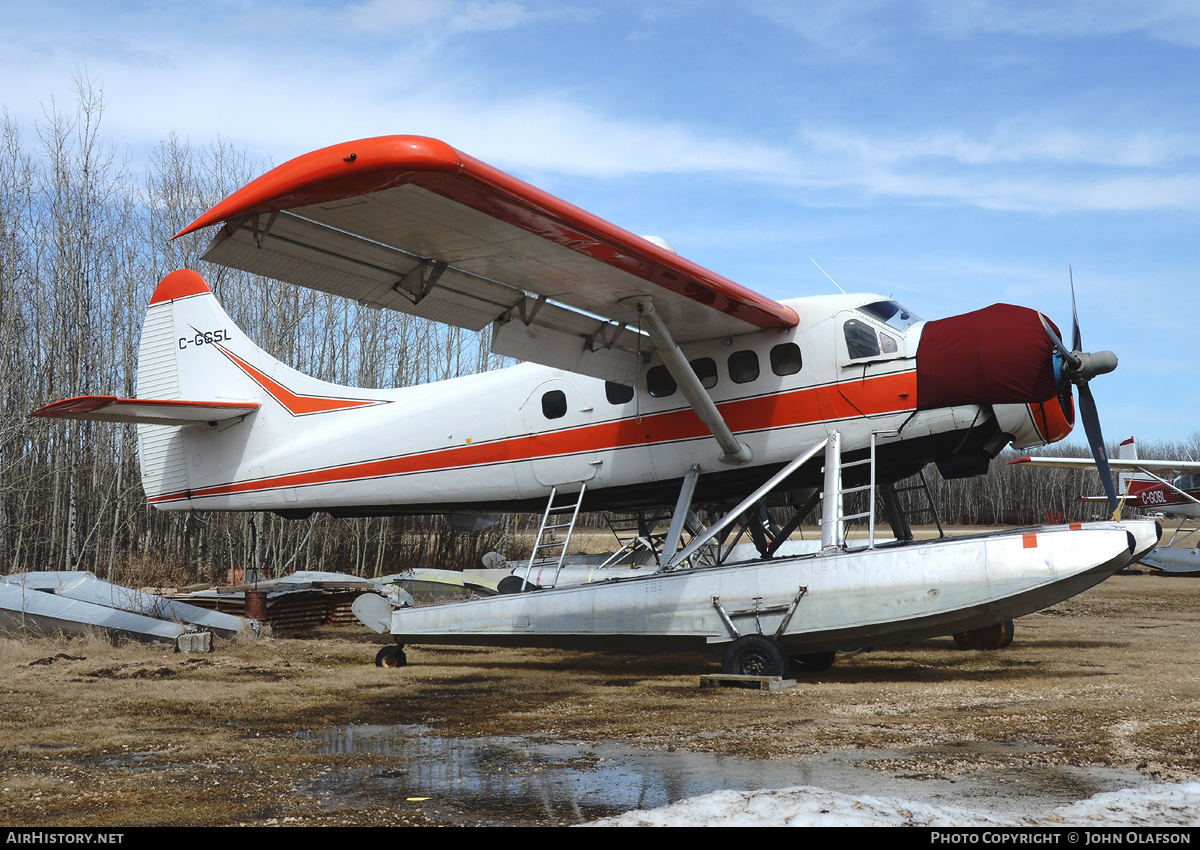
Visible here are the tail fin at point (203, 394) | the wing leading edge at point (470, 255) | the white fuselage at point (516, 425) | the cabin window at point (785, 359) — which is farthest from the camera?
the tail fin at point (203, 394)

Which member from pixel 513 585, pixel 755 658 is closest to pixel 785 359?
pixel 755 658

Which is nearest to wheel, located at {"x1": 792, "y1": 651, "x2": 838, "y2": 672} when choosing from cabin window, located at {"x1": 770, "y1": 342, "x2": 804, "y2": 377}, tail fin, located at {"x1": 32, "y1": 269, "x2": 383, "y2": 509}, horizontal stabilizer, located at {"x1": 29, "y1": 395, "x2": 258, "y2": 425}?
cabin window, located at {"x1": 770, "y1": 342, "x2": 804, "y2": 377}

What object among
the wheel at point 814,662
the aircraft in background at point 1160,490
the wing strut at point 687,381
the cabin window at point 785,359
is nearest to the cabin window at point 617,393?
the wing strut at point 687,381

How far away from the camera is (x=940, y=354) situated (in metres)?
8.67

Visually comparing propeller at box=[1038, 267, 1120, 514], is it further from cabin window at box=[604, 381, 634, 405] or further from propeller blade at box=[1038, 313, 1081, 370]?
cabin window at box=[604, 381, 634, 405]

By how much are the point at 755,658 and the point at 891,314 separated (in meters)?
3.66

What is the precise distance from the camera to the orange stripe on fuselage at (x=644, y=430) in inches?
352

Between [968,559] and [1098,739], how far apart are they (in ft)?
8.59

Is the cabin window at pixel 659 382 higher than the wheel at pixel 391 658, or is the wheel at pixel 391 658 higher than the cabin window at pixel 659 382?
the cabin window at pixel 659 382

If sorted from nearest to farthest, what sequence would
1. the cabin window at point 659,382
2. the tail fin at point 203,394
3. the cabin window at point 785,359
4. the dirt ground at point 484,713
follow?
the dirt ground at point 484,713 < the cabin window at point 785,359 < the cabin window at point 659,382 < the tail fin at point 203,394

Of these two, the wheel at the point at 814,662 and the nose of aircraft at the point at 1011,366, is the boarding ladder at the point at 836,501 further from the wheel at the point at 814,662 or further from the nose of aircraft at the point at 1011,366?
the wheel at the point at 814,662

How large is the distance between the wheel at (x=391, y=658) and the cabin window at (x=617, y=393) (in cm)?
364

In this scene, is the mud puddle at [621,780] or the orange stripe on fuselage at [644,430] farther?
the orange stripe on fuselage at [644,430]

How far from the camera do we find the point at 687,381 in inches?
350
